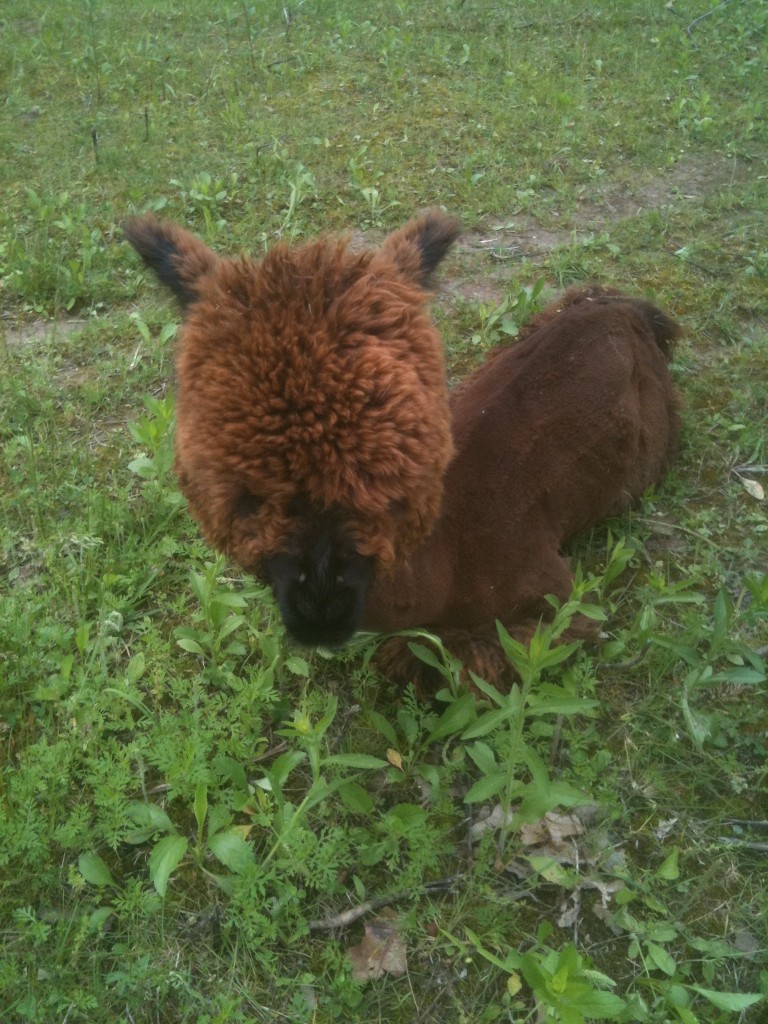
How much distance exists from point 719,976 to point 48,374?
2.84 m

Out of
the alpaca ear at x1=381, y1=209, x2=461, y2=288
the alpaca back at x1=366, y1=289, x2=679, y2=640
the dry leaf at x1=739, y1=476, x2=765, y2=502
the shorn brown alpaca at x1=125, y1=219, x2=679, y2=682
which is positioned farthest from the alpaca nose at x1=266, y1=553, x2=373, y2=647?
the dry leaf at x1=739, y1=476, x2=765, y2=502

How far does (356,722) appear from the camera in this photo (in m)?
1.99

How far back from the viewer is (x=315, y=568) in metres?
1.37

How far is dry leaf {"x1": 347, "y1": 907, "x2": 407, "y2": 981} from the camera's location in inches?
62.1

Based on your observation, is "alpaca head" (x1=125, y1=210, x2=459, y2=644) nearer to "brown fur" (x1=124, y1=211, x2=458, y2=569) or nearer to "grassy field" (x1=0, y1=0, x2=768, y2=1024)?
"brown fur" (x1=124, y1=211, x2=458, y2=569)

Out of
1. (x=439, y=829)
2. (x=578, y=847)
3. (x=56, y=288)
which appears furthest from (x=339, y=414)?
(x=56, y=288)

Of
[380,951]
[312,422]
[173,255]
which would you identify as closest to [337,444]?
[312,422]

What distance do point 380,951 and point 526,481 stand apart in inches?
45.9

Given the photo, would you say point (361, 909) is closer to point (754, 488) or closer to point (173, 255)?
point (173, 255)

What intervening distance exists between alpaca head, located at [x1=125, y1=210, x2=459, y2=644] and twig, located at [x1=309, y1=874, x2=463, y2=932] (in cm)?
62

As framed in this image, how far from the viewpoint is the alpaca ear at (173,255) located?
1.55 meters

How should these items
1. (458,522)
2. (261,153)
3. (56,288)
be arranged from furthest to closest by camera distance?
(261,153) < (56,288) < (458,522)

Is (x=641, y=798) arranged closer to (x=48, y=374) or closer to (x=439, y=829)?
(x=439, y=829)

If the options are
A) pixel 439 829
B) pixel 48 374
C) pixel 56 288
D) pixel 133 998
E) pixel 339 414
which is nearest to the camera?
pixel 339 414
